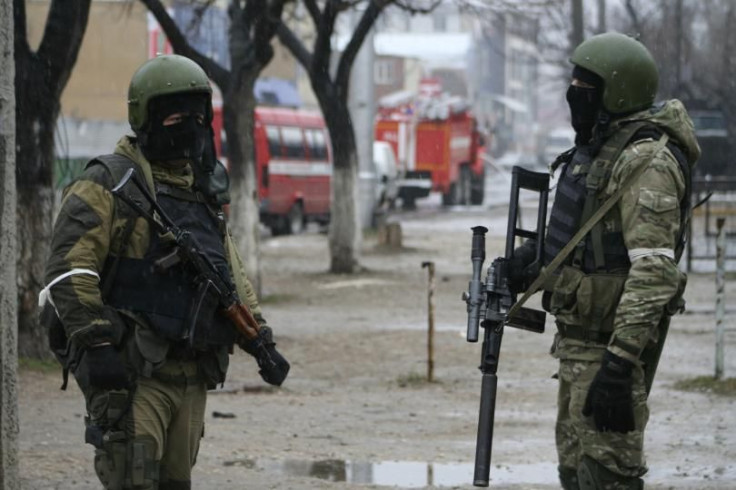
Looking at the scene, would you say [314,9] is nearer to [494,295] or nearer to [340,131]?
[340,131]

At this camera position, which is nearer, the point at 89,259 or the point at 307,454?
→ the point at 89,259

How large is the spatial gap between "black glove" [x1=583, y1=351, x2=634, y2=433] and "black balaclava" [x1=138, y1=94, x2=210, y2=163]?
159cm

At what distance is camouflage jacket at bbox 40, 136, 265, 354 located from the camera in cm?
470

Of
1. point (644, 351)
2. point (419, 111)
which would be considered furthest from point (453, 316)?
point (419, 111)

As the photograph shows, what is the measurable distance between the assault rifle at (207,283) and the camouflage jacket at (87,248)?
84 millimetres

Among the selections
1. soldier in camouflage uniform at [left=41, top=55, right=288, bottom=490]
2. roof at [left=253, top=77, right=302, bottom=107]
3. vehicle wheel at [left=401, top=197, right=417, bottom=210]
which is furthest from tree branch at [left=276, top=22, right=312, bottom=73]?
roof at [left=253, top=77, right=302, bottom=107]

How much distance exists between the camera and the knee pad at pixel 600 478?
16.5 ft

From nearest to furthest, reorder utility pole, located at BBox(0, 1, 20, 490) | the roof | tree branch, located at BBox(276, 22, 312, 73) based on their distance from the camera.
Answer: utility pole, located at BBox(0, 1, 20, 490), tree branch, located at BBox(276, 22, 312, 73), the roof

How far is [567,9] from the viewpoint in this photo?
155 ft

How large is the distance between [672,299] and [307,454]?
417 centimetres

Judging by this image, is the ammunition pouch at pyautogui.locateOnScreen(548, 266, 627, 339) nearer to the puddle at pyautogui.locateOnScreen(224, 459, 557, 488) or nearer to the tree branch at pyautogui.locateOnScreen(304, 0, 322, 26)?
the puddle at pyautogui.locateOnScreen(224, 459, 557, 488)

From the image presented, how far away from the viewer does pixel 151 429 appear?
4836 millimetres

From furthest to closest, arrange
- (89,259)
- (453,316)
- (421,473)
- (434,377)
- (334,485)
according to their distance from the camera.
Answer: (453,316) < (434,377) < (421,473) < (334,485) < (89,259)

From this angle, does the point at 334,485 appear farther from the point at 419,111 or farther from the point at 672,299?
the point at 419,111
